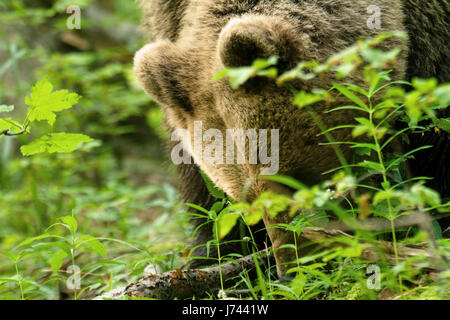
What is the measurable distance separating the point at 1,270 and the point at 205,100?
3.01 meters

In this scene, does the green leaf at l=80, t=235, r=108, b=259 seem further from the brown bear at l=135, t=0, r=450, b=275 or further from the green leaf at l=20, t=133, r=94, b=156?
the brown bear at l=135, t=0, r=450, b=275

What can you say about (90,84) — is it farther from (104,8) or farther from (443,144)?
(443,144)

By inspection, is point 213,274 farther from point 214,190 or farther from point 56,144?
point 56,144

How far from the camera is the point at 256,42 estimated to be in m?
2.48

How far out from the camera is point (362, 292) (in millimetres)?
2182

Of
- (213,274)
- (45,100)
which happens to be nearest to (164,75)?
(45,100)

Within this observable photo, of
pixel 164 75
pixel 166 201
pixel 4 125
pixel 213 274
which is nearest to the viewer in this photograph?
pixel 4 125

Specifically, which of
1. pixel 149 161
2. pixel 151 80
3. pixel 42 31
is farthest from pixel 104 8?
pixel 151 80

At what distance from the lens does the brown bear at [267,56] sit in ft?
8.63

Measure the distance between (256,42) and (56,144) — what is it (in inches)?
49.4

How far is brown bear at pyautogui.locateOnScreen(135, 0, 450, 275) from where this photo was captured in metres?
2.63

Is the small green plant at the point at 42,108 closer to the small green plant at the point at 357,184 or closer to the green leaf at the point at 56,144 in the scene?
the green leaf at the point at 56,144

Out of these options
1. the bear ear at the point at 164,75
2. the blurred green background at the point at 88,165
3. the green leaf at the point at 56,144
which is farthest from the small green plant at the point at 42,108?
the bear ear at the point at 164,75

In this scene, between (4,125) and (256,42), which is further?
(4,125)
